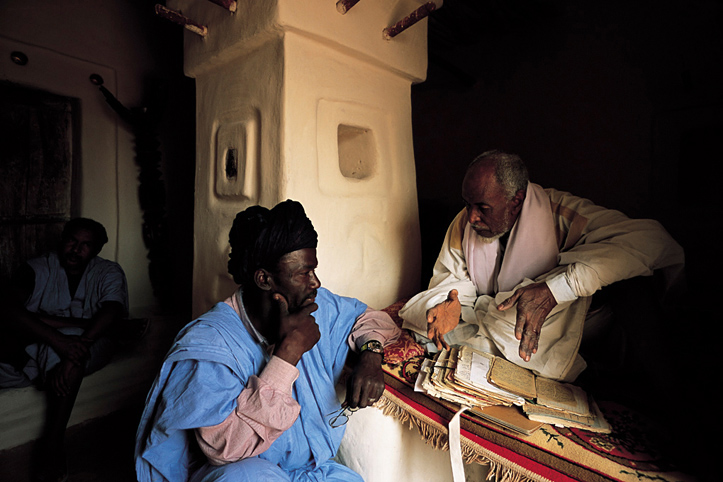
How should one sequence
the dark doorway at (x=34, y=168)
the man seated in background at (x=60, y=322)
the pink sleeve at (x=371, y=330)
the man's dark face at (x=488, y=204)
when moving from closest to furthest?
the pink sleeve at (x=371, y=330) → the man's dark face at (x=488, y=204) → the man seated in background at (x=60, y=322) → the dark doorway at (x=34, y=168)

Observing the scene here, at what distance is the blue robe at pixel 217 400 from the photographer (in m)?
1.19

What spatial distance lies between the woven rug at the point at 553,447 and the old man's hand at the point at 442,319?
0.27m

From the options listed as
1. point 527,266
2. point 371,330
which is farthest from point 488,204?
point 371,330

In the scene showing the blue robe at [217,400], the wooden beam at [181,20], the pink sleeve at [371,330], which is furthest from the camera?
the wooden beam at [181,20]

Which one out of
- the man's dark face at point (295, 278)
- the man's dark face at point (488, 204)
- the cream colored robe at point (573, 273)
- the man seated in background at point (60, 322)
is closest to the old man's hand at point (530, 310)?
the cream colored robe at point (573, 273)

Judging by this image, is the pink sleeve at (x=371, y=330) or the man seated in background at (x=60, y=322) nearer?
the pink sleeve at (x=371, y=330)

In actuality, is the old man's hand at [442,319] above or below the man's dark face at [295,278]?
below

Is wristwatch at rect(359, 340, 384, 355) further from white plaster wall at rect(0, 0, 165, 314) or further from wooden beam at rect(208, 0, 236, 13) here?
white plaster wall at rect(0, 0, 165, 314)

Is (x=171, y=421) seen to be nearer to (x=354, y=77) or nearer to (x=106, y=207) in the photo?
(x=354, y=77)

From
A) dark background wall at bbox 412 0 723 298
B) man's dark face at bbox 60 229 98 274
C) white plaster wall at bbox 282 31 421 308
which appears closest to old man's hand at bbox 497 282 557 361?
white plaster wall at bbox 282 31 421 308

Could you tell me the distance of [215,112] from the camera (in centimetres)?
281

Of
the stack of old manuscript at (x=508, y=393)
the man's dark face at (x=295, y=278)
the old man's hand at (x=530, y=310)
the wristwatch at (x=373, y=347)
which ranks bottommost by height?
the stack of old manuscript at (x=508, y=393)

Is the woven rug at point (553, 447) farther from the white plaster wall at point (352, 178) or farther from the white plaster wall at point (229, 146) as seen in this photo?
the white plaster wall at point (229, 146)

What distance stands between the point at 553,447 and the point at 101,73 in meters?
4.57
